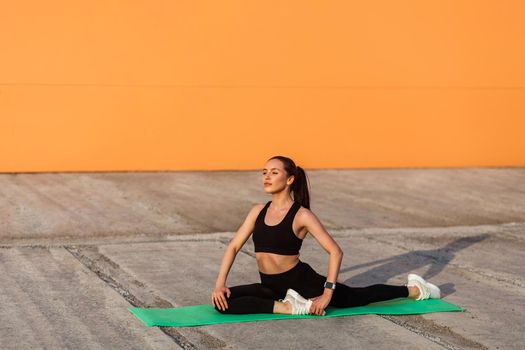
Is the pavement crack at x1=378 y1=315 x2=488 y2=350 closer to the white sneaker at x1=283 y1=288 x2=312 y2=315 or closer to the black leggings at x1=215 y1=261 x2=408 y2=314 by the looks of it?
the black leggings at x1=215 y1=261 x2=408 y2=314

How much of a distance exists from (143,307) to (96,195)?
17.8ft

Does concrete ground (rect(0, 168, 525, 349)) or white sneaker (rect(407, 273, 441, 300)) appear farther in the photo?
white sneaker (rect(407, 273, 441, 300))

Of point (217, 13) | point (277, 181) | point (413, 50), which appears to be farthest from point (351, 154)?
point (277, 181)

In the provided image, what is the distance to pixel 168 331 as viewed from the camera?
721 cm

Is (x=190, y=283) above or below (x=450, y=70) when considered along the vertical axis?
below

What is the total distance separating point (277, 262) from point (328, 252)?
416 millimetres

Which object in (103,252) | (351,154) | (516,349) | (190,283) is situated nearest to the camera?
(516,349)

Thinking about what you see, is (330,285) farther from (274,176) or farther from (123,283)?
(123,283)

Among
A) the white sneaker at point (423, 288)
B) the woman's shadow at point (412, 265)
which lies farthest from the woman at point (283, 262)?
the woman's shadow at point (412, 265)

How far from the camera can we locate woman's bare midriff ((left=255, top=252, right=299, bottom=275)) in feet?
25.6

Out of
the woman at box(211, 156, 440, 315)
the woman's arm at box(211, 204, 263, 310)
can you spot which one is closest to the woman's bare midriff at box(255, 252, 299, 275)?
the woman at box(211, 156, 440, 315)

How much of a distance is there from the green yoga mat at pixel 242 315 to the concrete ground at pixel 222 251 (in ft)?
0.33

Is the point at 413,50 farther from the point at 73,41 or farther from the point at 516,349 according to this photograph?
the point at 516,349

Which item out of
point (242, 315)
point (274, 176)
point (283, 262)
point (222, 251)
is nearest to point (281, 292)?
point (283, 262)
